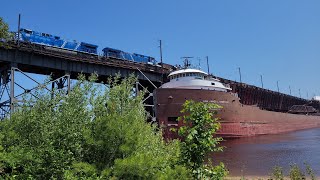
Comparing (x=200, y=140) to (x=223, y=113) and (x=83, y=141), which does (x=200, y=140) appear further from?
(x=223, y=113)

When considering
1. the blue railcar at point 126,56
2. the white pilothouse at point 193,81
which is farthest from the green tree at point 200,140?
the blue railcar at point 126,56

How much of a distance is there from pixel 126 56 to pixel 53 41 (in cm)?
1619

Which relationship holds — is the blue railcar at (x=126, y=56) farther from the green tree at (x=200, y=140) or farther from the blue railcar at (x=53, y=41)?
the green tree at (x=200, y=140)

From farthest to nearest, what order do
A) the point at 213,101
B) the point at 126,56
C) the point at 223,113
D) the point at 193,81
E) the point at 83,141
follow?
the point at 126,56 < the point at 223,113 < the point at 193,81 < the point at 213,101 < the point at 83,141

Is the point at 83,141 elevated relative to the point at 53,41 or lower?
lower

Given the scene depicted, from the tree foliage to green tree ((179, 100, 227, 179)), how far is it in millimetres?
471

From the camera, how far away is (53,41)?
46938 mm

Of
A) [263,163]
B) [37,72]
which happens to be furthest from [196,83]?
[37,72]

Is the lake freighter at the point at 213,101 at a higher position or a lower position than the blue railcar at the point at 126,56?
lower

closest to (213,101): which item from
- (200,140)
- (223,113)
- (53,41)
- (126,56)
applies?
(223,113)

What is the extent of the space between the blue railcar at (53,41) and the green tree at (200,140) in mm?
41421

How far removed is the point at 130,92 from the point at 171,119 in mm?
35445

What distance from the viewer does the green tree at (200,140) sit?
7.43 m

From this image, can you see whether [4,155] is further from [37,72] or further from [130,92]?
[37,72]
